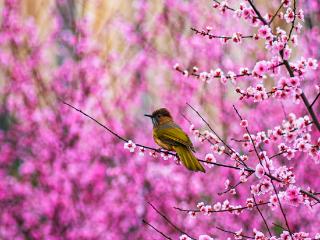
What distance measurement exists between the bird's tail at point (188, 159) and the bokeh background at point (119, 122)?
3970 millimetres

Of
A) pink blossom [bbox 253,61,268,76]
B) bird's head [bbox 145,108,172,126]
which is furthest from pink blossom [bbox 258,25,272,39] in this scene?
bird's head [bbox 145,108,172,126]

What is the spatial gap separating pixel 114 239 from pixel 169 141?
17.3ft

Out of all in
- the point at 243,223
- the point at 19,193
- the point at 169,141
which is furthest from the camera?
the point at 19,193

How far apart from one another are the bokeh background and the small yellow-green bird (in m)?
3.24

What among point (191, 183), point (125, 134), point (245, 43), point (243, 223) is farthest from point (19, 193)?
point (245, 43)

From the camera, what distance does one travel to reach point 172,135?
5.02m

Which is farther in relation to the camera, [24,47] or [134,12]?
[134,12]

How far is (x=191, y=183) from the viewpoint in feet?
31.8

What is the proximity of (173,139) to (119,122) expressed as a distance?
7518 mm

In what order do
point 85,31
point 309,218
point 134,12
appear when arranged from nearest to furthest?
point 309,218, point 85,31, point 134,12

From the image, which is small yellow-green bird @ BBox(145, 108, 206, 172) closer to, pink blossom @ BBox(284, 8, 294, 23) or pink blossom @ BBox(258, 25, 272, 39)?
pink blossom @ BBox(258, 25, 272, 39)

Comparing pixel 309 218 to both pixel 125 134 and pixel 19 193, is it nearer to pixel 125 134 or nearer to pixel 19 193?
pixel 125 134

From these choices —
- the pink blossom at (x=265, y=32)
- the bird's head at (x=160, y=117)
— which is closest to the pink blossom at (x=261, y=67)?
the pink blossom at (x=265, y=32)

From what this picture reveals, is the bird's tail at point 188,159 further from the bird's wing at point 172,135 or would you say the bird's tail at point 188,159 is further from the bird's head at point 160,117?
the bird's head at point 160,117
